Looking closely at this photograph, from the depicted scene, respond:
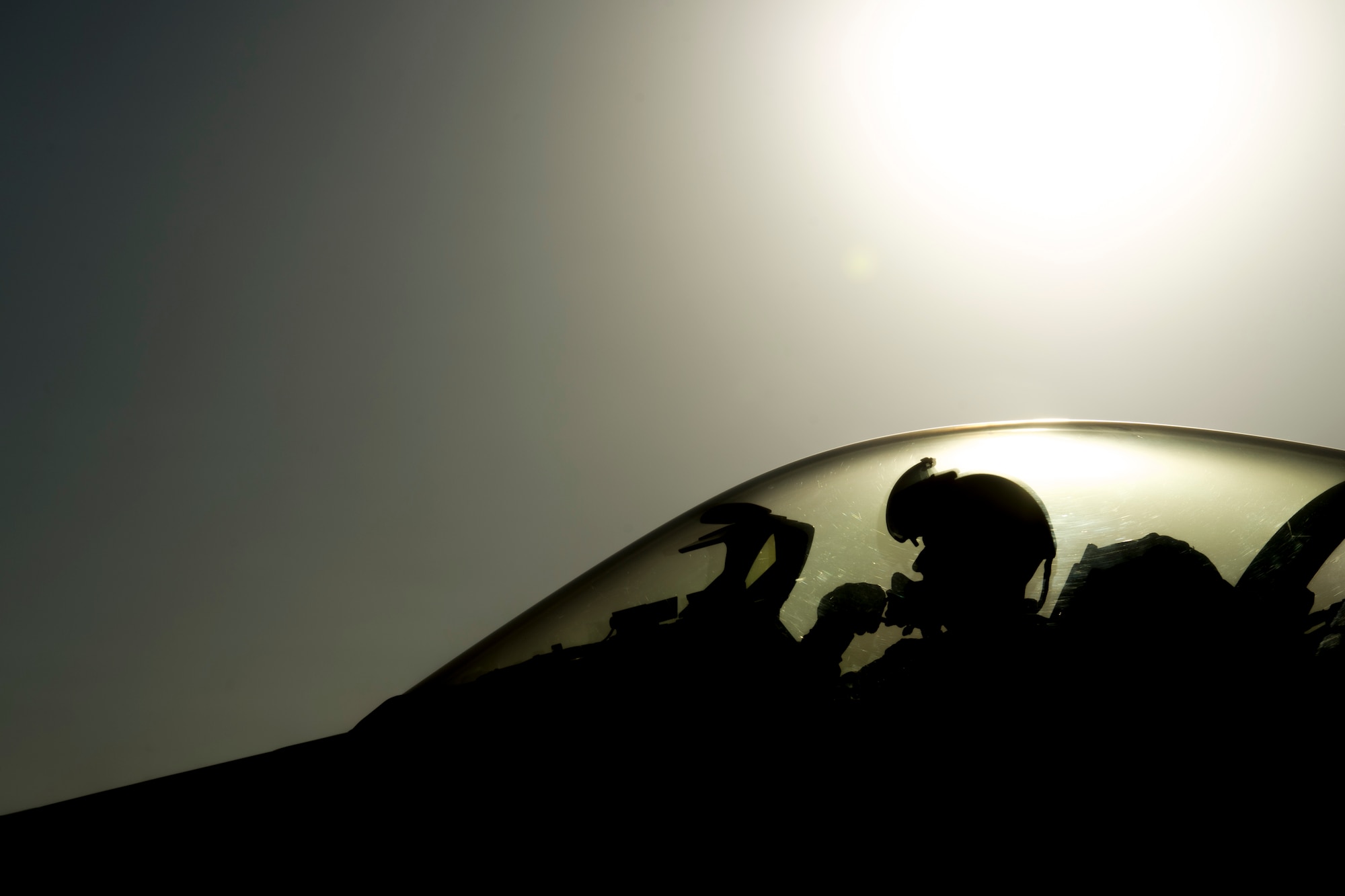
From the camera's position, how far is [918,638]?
598 millimetres

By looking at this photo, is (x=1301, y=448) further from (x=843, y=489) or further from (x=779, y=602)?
(x=779, y=602)

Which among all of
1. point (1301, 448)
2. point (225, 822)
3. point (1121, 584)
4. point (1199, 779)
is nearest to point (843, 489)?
point (1121, 584)

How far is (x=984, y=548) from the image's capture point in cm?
63

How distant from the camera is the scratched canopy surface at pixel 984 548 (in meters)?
0.58

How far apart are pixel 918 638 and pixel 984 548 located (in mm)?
121

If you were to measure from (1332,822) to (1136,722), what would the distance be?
13 centimetres

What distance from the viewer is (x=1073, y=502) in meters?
0.66

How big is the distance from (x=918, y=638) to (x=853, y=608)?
7 centimetres

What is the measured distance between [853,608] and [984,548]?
0.48ft

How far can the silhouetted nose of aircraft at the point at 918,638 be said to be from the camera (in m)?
0.54

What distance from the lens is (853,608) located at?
0.64 meters

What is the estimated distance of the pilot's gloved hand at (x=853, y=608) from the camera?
2.05ft

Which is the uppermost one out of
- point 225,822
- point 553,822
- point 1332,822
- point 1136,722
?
point 225,822

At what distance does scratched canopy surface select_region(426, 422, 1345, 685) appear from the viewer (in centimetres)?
58
